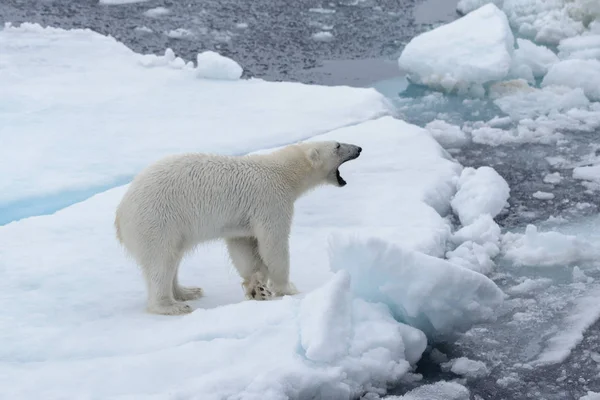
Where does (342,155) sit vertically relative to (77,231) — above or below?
above

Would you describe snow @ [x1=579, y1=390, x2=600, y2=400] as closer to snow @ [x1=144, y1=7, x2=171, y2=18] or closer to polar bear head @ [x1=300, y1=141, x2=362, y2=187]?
polar bear head @ [x1=300, y1=141, x2=362, y2=187]

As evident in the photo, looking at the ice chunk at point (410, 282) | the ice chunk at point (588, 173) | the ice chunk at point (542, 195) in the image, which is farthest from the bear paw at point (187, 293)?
the ice chunk at point (588, 173)

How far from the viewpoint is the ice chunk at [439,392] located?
344 centimetres

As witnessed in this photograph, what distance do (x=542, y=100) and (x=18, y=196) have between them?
4635 millimetres

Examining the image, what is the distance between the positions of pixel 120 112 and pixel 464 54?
3232 mm

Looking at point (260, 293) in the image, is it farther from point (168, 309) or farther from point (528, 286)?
point (528, 286)

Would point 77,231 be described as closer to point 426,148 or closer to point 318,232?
point 318,232

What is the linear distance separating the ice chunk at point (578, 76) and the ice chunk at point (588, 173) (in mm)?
1981

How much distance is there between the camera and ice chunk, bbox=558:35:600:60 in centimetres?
888

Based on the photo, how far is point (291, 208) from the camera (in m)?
4.26

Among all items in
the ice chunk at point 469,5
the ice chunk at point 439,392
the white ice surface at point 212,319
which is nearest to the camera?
the white ice surface at point 212,319

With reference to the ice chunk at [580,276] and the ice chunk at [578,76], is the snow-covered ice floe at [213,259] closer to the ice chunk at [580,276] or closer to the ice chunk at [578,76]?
the ice chunk at [580,276]

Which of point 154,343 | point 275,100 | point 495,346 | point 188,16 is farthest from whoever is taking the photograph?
point 188,16

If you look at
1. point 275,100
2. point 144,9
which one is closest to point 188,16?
point 144,9
